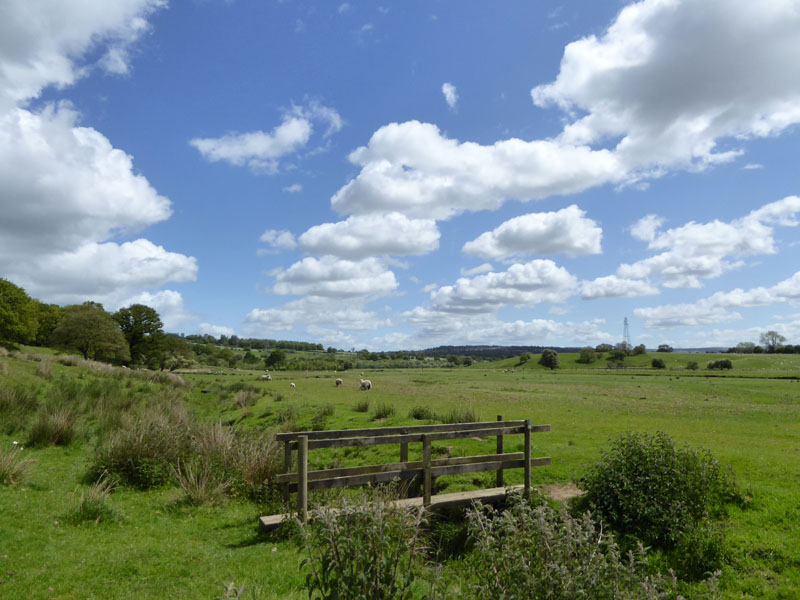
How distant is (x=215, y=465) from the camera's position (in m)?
12.4

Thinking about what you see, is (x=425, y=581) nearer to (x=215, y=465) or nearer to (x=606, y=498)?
(x=606, y=498)

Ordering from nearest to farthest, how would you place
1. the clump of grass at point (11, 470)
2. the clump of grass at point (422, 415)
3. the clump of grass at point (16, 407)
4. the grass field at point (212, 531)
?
the grass field at point (212, 531), the clump of grass at point (11, 470), the clump of grass at point (16, 407), the clump of grass at point (422, 415)

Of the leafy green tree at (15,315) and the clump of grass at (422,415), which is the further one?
the leafy green tree at (15,315)

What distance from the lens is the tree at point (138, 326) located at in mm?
82188

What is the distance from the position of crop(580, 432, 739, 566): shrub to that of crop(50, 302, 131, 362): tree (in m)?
74.3

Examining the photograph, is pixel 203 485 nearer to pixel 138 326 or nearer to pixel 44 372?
pixel 44 372

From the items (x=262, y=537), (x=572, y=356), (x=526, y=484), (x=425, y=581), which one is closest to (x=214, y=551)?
(x=262, y=537)

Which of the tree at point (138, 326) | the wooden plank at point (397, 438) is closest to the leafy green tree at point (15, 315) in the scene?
the tree at point (138, 326)

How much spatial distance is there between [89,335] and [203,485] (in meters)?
68.3

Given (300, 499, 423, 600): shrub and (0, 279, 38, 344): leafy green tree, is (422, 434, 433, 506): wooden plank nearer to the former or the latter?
(300, 499, 423, 600): shrub

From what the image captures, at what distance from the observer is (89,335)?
67.9m

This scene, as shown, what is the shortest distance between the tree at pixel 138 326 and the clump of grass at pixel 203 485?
79499mm

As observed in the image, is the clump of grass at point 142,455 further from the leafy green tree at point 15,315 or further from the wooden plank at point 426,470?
the leafy green tree at point 15,315

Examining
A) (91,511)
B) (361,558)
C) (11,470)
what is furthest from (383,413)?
(361,558)
